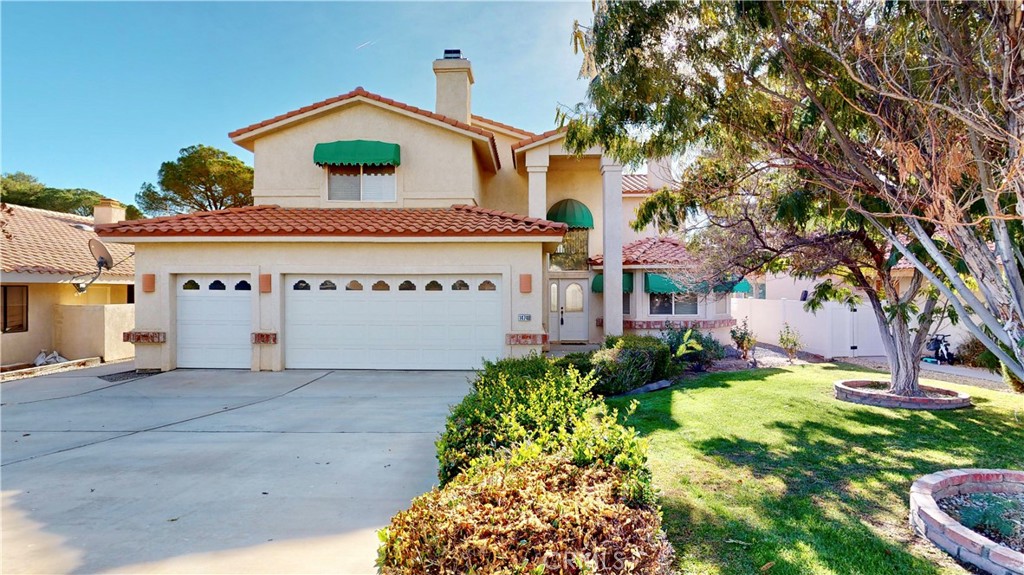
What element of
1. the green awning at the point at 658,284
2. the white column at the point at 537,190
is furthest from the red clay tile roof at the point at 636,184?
the white column at the point at 537,190

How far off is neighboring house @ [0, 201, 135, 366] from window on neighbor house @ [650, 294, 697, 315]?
72.6 ft

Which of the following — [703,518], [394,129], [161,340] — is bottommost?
[703,518]

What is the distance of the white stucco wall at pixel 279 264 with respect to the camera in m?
14.4

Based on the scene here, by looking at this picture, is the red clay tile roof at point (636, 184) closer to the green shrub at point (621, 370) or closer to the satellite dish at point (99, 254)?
the green shrub at point (621, 370)

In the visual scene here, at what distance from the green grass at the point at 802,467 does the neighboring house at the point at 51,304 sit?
20.1 metres

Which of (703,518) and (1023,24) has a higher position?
(1023,24)

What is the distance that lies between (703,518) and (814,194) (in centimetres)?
647

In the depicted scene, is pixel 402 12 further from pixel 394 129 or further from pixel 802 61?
pixel 802 61

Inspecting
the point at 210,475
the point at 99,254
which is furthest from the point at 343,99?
the point at 210,475

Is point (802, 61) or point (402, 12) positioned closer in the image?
point (802, 61)

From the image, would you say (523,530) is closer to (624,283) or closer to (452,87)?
(624,283)

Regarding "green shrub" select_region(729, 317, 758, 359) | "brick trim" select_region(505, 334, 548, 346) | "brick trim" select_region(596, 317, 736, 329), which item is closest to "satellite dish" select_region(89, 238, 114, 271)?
"brick trim" select_region(505, 334, 548, 346)

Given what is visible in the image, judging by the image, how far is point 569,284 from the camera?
21344mm

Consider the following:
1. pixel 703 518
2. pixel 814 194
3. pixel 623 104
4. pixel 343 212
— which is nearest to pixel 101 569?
pixel 703 518
